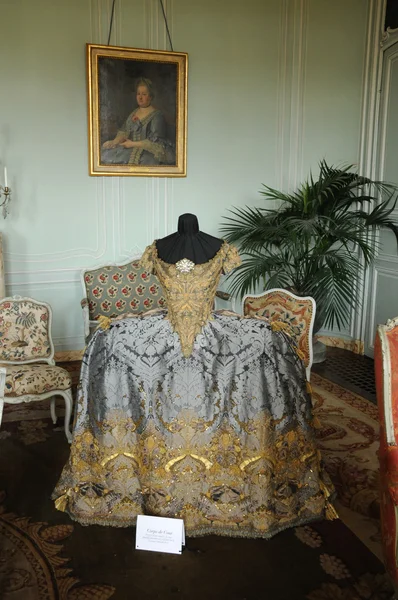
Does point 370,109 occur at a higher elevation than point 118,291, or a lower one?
higher

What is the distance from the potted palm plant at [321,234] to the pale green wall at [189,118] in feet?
1.88

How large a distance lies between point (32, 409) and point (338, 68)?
13.2 ft

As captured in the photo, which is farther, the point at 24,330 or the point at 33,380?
the point at 24,330

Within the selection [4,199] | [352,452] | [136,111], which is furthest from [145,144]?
[352,452]

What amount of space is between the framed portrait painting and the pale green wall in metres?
0.11

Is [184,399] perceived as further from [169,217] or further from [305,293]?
[169,217]

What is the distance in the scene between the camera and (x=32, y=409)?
393cm

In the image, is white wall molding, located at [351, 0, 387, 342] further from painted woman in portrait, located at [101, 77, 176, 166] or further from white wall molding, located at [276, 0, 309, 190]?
painted woman in portrait, located at [101, 77, 176, 166]

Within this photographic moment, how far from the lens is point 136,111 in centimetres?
479

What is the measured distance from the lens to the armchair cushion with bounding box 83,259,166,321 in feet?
15.0

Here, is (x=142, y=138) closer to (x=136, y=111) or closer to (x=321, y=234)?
(x=136, y=111)

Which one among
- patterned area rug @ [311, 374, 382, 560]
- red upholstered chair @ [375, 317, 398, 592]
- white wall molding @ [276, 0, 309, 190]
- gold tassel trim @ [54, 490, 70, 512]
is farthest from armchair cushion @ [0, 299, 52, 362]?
white wall molding @ [276, 0, 309, 190]

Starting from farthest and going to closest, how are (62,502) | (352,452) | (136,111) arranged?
(136,111), (352,452), (62,502)

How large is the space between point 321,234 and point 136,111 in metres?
1.91
